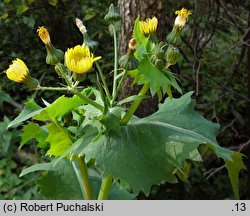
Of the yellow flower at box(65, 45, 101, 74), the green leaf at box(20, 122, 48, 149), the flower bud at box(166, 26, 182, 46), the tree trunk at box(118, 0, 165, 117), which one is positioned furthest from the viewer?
the tree trunk at box(118, 0, 165, 117)

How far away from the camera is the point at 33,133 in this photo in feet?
4.09

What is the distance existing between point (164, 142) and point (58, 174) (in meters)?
0.37

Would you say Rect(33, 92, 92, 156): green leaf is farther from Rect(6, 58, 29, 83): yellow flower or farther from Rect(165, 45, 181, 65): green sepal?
Rect(165, 45, 181, 65): green sepal

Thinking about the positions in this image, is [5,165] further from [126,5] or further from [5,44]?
[126,5]

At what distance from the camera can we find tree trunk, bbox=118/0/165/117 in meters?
2.09

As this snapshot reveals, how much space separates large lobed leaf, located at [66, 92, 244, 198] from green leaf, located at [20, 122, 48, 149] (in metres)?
0.20

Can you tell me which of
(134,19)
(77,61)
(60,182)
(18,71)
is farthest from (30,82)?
(134,19)

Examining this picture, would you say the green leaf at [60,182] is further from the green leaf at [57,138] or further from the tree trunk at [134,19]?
the tree trunk at [134,19]

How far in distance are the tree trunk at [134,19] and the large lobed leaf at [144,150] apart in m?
0.95

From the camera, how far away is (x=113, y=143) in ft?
3.46

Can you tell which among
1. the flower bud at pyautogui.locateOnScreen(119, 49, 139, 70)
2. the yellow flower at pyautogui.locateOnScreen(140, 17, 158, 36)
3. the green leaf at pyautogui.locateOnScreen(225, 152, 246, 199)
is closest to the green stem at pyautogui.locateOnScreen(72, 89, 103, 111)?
the flower bud at pyautogui.locateOnScreen(119, 49, 139, 70)

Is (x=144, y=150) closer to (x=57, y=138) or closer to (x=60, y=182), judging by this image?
(x=57, y=138)

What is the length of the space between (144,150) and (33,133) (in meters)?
0.34

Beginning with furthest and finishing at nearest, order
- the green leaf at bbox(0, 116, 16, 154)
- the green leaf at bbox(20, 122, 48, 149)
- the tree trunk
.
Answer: the green leaf at bbox(0, 116, 16, 154), the tree trunk, the green leaf at bbox(20, 122, 48, 149)
